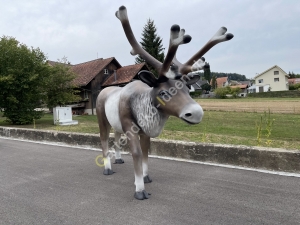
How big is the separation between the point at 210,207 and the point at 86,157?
3.49m

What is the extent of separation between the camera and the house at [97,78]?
2267cm

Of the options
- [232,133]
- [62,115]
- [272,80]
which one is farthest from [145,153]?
[272,80]

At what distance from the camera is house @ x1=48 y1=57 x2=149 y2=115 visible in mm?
22672

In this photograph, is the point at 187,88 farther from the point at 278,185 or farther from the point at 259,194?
the point at 278,185

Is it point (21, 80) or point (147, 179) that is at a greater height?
point (21, 80)

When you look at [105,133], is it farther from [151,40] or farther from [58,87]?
[151,40]

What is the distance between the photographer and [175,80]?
3.08 metres

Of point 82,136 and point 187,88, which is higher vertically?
point 187,88

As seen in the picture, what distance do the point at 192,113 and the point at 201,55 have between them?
796 millimetres

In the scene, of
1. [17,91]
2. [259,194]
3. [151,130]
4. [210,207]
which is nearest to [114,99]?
[151,130]

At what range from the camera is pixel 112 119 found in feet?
13.1

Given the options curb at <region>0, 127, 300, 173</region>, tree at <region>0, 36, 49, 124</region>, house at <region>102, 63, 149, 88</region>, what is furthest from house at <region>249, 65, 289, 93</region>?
curb at <region>0, 127, 300, 173</region>

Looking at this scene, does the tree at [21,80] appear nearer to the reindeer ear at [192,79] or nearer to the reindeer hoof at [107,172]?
the reindeer hoof at [107,172]

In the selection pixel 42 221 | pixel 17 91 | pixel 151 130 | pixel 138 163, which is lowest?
pixel 42 221
